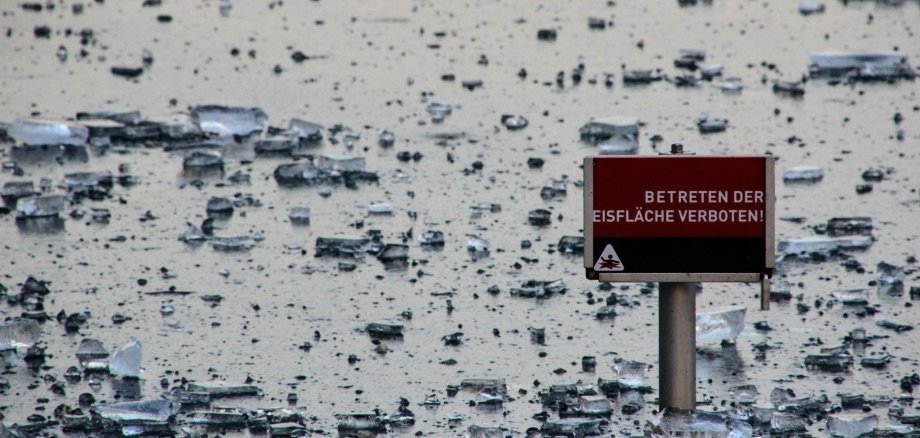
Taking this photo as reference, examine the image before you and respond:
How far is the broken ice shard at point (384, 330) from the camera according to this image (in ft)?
28.9

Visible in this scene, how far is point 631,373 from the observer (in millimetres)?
8086

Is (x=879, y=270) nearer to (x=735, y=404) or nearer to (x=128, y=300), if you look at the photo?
(x=735, y=404)

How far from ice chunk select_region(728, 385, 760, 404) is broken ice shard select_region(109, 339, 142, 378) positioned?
275 cm

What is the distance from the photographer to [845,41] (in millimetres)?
16516

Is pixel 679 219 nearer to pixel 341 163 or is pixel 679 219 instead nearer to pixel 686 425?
pixel 686 425

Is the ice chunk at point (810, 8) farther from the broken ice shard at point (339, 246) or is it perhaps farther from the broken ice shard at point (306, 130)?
the broken ice shard at point (339, 246)

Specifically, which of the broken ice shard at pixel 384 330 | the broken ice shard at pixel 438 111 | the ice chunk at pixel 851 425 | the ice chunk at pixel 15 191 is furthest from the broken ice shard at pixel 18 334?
the broken ice shard at pixel 438 111

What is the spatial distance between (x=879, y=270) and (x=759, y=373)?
1.82m

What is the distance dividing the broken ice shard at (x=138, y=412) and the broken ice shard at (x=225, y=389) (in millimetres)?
326

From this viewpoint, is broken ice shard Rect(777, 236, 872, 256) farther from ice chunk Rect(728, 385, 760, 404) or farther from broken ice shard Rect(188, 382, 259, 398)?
broken ice shard Rect(188, 382, 259, 398)

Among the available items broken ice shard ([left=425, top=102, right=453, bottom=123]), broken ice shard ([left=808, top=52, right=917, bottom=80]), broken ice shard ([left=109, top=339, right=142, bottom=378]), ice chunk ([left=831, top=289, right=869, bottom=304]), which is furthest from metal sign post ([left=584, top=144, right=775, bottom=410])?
broken ice shard ([left=808, top=52, right=917, bottom=80])

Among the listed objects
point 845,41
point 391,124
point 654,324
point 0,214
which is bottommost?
point 654,324

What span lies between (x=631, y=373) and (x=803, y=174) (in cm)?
418

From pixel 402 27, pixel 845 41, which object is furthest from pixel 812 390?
pixel 402 27
